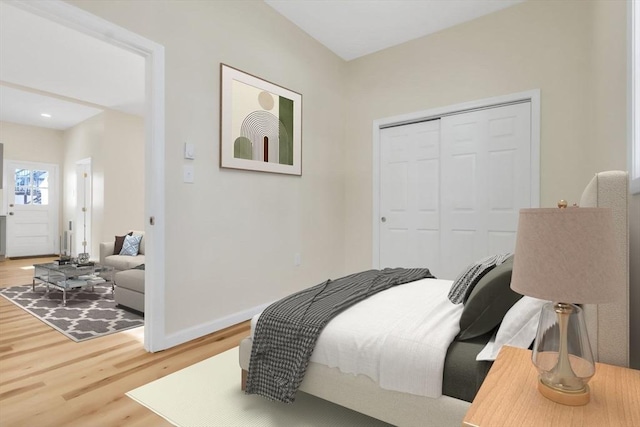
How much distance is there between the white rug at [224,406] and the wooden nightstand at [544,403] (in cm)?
88

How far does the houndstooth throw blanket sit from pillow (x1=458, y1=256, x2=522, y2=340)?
590 mm

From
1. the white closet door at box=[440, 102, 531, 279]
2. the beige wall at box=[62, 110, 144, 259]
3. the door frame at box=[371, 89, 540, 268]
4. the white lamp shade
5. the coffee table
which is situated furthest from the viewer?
the beige wall at box=[62, 110, 144, 259]

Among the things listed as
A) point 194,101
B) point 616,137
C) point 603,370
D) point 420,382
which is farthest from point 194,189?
point 616,137

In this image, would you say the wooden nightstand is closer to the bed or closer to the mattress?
the bed

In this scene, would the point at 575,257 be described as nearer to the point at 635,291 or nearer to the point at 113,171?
the point at 635,291

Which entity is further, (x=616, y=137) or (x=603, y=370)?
(x=616, y=137)

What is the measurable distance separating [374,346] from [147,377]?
4.91 ft

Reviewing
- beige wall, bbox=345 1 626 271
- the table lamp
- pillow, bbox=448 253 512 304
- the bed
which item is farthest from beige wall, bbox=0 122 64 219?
the table lamp

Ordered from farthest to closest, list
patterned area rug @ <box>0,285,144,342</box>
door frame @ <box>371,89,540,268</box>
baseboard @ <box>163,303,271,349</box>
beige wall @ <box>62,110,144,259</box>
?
beige wall @ <box>62,110,144,259</box> → door frame @ <box>371,89,540,268</box> → patterned area rug @ <box>0,285,144,342</box> → baseboard @ <box>163,303,271,349</box>

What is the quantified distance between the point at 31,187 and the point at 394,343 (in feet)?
29.1

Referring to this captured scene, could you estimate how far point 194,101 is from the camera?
8.83 feet

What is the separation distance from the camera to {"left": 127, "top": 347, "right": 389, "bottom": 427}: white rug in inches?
62.9

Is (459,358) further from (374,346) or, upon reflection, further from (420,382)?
(374,346)

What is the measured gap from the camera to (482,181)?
137 inches
